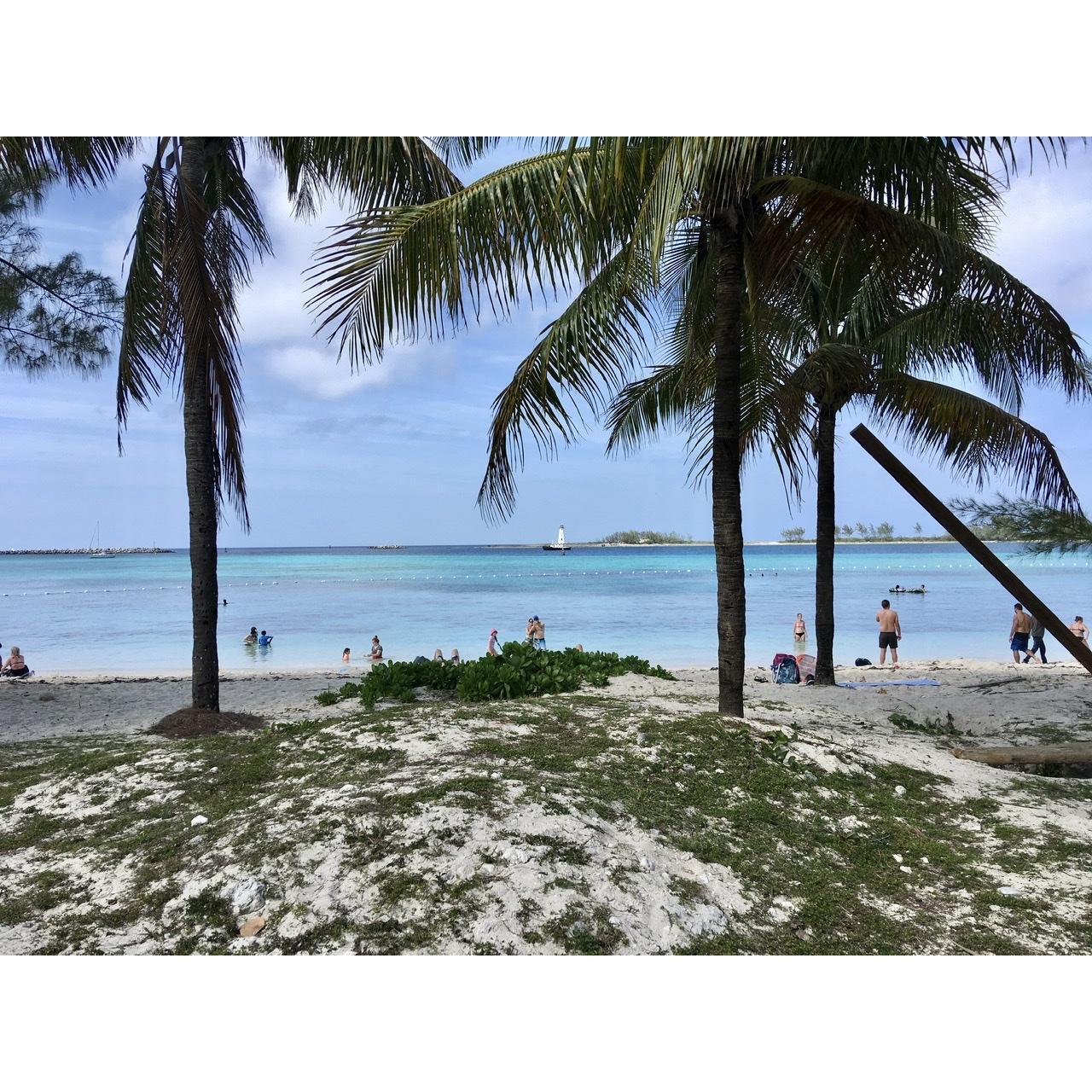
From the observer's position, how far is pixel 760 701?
6.09 metres

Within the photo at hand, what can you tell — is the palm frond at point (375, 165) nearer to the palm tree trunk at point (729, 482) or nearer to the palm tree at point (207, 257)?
the palm tree at point (207, 257)

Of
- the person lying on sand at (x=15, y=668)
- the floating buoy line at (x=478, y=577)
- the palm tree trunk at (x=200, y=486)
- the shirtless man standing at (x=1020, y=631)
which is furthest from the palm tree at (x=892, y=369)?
the floating buoy line at (x=478, y=577)

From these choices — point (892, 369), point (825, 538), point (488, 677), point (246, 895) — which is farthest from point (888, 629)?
point (246, 895)

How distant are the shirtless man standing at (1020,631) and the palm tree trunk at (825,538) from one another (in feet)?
18.3

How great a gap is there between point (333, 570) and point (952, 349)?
47.5 meters

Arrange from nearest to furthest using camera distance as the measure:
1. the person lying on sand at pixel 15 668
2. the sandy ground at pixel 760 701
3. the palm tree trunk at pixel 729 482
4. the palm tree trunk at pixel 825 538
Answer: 1. the palm tree trunk at pixel 729 482
2. the sandy ground at pixel 760 701
3. the palm tree trunk at pixel 825 538
4. the person lying on sand at pixel 15 668

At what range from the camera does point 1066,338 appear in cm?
421

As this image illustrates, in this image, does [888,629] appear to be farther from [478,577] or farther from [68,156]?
[478,577]

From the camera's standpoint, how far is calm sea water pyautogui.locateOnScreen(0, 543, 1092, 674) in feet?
51.5

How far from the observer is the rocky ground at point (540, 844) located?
2.30 m

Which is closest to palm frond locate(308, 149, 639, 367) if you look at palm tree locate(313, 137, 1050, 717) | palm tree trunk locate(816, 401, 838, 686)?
palm tree locate(313, 137, 1050, 717)

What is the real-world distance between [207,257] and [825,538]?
6488 millimetres

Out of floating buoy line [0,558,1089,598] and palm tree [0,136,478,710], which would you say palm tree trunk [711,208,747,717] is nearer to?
palm tree [0,136,478,710]
